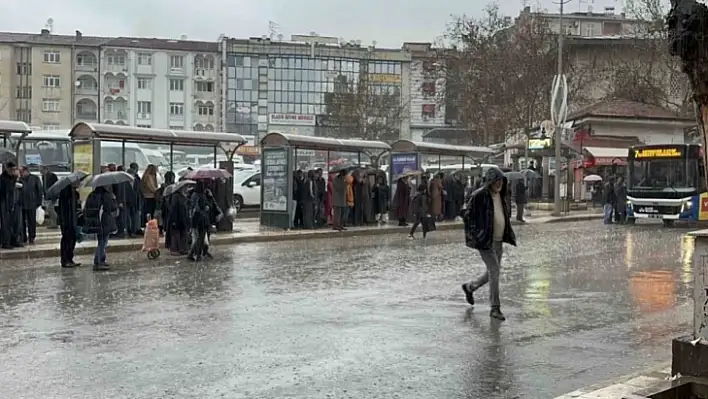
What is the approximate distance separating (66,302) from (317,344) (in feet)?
14.2

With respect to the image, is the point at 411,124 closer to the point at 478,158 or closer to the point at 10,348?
the point at 478,158

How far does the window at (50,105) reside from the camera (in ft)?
289

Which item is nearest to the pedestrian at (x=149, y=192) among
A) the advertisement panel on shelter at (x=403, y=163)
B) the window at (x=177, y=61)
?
the advertisement panel on shelter at (x=403, y=163)

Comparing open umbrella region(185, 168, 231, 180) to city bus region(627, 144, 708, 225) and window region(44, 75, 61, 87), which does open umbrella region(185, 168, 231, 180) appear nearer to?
city bus region(627, 144, 708, 225)

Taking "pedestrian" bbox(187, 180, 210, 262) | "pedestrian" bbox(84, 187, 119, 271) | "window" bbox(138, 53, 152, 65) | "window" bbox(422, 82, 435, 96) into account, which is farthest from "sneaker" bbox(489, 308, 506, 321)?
"window" bbox(138, 53, 152, 65)

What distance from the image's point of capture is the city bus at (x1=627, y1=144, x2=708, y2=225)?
28359 mm

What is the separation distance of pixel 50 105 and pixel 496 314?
86391 mm

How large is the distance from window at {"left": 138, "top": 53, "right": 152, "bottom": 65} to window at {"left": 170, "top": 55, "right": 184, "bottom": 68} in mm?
2507

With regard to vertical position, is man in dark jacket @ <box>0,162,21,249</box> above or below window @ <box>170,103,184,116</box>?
below

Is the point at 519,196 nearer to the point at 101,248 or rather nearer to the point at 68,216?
the point at 101,248

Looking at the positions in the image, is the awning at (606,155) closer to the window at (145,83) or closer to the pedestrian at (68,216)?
the pedestrian at (68,216)

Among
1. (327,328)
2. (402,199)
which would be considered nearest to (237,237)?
(402,199)

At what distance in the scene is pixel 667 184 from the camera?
1137 inches

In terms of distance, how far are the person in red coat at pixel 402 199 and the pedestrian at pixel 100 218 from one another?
1347 centimetres
